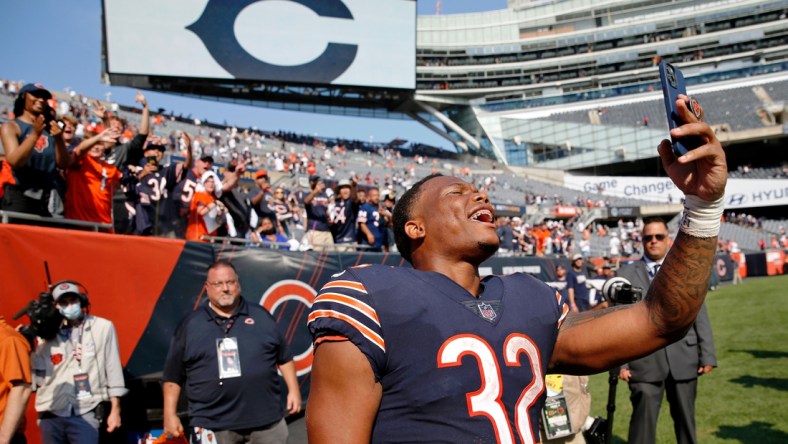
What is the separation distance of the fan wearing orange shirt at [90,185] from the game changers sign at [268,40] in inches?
1363

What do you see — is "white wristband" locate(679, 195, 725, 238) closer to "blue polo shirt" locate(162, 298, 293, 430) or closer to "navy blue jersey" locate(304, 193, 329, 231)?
"blue polo shirt" locate(162, 298, 293, 430)

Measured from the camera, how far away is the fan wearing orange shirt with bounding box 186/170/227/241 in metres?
6.94

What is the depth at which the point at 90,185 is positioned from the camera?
6008mm

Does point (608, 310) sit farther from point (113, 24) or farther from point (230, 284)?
point (113, 24)

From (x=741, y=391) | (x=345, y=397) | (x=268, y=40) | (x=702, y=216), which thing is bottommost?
(x=741, y=391)

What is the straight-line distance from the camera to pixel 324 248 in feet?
27.8

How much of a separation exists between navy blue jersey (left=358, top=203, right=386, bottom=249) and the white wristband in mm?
7476

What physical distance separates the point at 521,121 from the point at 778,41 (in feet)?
71.9

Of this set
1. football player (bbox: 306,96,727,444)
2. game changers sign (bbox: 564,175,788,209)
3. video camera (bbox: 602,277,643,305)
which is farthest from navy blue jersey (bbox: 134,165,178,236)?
game changers sign (bbox: 564,175,788,209)

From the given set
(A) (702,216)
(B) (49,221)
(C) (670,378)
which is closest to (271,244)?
(B) (49,221)

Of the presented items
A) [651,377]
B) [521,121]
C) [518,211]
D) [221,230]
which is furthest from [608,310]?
[521,121]

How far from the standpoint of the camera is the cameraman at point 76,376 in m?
4.31

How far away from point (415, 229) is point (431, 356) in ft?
1.84

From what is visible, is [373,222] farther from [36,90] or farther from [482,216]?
[482,216]
